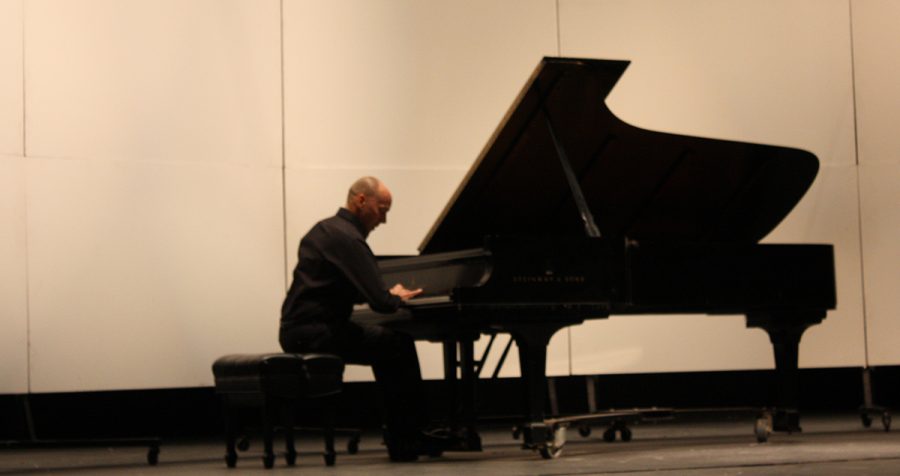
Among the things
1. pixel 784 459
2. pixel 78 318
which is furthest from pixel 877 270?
pixel 78 318

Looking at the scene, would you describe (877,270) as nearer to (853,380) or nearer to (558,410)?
(853,380)

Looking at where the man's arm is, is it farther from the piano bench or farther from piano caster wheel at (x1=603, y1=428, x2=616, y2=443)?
piano caster wheel at (x1=603, y1=428, x2=616, y2=443)

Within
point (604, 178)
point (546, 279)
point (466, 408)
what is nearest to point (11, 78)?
point (466, 408)

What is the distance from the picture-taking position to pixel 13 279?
6488 millimetres

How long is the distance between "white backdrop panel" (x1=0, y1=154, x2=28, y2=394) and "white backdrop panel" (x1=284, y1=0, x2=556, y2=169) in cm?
143

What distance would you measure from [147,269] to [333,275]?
7.22 ft

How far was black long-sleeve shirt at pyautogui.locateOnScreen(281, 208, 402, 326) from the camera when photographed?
4.80m

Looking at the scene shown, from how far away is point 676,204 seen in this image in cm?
551

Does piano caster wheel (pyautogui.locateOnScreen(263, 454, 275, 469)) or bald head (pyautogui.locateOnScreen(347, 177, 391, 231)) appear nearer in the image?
piano caster wheel (pyautogui.locateOnScreen(263, 454, 275, 469))

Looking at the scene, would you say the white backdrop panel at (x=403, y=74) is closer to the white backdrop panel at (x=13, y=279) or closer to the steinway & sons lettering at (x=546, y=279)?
the white backdrop panel at (x=13, y=279)

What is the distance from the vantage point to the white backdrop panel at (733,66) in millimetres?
7574

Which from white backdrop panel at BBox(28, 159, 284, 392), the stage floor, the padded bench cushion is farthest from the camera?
white backdrop panel at BBox(28, 159, 284, 392)

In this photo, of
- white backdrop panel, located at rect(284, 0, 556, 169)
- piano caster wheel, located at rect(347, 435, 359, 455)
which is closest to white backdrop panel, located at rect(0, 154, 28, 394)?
white backdrop panel, located at rect(284, 0, 556, 169)

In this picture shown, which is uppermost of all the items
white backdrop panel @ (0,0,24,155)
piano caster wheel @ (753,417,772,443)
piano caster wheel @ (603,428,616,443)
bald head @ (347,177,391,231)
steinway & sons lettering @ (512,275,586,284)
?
white backdrop panel @ (0,0,24,155)
